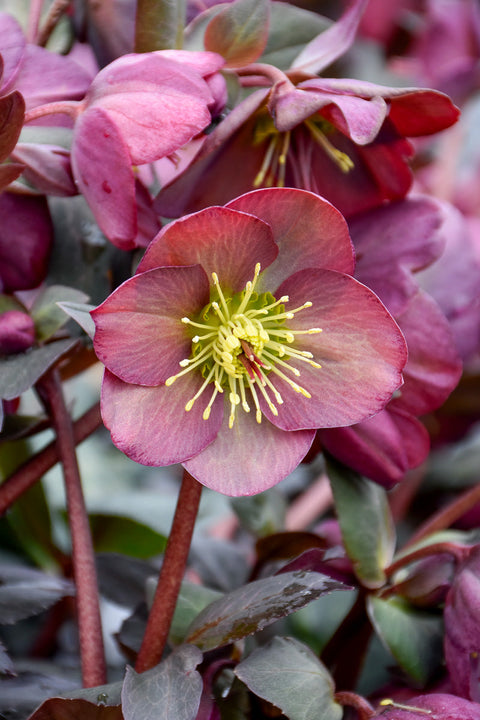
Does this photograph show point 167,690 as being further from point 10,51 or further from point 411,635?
point 10,51

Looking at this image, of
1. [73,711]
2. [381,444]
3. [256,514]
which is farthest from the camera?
[256,514]

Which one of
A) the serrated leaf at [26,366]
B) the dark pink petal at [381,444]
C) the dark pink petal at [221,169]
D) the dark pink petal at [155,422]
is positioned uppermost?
the dark pink petal at [221,169]

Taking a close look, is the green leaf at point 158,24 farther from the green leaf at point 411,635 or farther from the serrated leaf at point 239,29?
the green leaf at point 411,635

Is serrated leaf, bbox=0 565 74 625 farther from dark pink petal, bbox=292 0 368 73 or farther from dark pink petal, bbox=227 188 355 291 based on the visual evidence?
dark pink petal, bbox=292 0 368 73

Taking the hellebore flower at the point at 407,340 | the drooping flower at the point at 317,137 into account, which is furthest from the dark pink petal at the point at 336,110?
the hellebore flower at the point at 407,340

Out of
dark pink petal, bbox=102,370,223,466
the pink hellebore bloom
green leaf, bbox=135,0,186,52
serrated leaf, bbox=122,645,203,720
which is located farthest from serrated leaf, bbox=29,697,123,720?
green leaf, bbox=135,0,186,52

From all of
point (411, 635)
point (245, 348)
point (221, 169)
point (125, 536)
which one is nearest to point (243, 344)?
point (245, 348)
